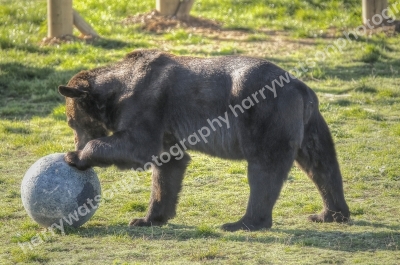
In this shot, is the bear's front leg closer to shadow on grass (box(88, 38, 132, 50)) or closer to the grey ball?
the grey ball

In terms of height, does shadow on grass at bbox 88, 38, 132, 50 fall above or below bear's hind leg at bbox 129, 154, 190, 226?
above

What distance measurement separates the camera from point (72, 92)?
8.30 metres

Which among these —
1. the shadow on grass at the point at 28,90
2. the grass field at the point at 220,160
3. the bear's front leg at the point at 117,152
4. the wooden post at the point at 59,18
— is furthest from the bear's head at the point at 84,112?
the wooden post at the point at 59,18

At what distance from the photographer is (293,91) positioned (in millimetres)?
7723

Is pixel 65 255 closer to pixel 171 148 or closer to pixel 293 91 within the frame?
pixel 171 148

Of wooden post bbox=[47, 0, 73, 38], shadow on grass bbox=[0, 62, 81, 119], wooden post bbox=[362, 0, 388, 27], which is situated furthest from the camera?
wooden post bbox=[362, 0, 388, 27]

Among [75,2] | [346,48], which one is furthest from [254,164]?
[75,2]

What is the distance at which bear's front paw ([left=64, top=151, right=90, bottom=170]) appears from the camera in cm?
791

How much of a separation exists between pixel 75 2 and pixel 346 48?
7.64 meters

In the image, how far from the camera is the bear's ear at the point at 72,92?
8219mm

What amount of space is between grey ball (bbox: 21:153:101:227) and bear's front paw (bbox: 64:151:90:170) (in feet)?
0.15

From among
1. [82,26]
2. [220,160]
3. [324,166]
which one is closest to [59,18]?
[82,26]

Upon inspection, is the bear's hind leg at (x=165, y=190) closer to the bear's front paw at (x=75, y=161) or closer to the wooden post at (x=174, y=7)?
the bear's front paw at (x=75, y=161)

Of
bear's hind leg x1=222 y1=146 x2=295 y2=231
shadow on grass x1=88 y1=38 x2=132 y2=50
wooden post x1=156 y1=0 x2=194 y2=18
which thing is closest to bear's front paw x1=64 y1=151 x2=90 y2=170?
bear's hind leg x1=222 y1=146 x2=295 y2=231
